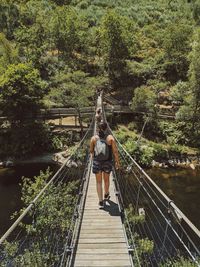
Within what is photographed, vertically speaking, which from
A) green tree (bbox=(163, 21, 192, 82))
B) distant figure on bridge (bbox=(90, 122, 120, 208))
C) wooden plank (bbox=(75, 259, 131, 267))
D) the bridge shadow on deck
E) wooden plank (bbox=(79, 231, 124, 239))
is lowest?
wooden plank (bbox=(75, 259, 131, 267))

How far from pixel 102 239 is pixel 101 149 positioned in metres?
1.49

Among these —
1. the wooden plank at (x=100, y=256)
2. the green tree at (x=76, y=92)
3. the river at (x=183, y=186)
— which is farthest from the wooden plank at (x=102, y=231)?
the green tree at (x=76, y=92)

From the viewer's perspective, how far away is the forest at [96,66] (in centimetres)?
2480

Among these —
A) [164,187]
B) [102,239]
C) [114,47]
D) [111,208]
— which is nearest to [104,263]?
[102,239]

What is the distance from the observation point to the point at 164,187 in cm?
1920

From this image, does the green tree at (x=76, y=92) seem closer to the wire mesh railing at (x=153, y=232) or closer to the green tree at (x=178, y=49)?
the wire mesh railing at (x=153, y=232)

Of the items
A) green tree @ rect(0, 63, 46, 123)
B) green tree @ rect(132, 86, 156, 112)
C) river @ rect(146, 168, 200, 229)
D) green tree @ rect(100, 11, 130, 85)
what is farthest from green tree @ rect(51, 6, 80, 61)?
river @ rect(146, 168, 200, 229)

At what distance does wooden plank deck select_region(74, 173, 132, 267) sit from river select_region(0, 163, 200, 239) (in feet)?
28.5

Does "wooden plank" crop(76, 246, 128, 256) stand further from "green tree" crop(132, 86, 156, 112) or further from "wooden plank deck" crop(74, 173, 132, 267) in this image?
"green tree" crop(132, 86, 156, 112)

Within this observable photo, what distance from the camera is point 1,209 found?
16234mm

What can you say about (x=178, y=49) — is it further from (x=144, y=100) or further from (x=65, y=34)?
(x=65, y=34)

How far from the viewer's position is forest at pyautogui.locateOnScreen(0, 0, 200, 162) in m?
24.8

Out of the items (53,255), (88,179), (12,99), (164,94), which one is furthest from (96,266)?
(164,94)

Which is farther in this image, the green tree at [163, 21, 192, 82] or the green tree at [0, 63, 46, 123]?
the green tree at [163, 21, 192, 82]
